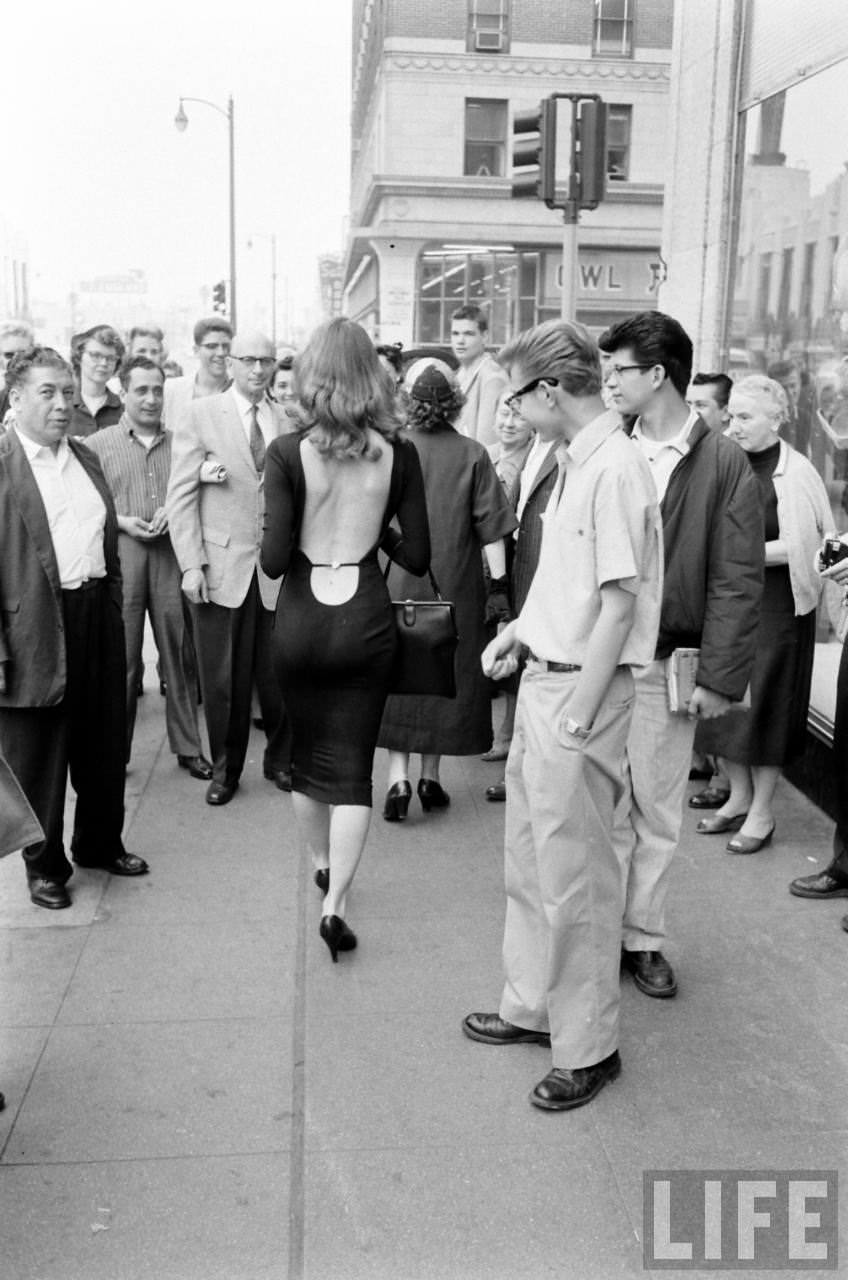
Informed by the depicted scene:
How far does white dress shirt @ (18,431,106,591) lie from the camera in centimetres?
492

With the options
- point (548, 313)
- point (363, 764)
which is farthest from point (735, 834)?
point (548, 313)

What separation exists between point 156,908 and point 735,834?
2.46 metres

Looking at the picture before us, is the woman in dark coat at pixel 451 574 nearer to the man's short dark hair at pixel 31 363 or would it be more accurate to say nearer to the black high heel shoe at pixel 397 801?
the black high heel shoe at pixel 397 801

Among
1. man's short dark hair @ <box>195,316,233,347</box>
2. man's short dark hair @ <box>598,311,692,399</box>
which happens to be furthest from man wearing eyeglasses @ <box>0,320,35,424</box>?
man's short dark hair @ <box>598,311,692,399</box>

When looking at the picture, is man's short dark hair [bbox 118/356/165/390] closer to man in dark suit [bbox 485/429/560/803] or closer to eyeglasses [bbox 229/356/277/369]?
eyeglasses [bbox 229/356/277/369]

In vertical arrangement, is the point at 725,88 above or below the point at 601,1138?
above

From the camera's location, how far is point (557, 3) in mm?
34469

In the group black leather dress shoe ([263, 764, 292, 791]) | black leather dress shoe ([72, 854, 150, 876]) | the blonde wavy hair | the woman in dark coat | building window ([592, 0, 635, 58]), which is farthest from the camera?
building window ([592, 0, 635, 58])

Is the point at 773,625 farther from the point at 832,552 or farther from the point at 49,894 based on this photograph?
the point at 49,894

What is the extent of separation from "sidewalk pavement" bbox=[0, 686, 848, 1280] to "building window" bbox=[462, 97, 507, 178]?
31.9 metres

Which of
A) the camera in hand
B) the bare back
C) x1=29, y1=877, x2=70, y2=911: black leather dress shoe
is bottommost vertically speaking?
x1=29, y1=877, x2=70, y2=911: black leather dress shoe

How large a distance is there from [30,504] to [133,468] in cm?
190

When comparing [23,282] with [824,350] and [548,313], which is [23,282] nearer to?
[548,313]

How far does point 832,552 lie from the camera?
502 centimetres
